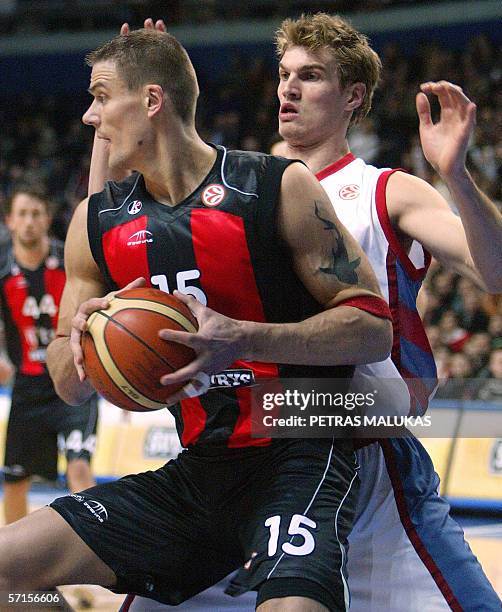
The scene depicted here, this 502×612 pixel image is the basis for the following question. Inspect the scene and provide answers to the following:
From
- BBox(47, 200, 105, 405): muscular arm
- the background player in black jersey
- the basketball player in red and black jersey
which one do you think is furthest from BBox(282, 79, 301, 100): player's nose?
the background player in black jersey

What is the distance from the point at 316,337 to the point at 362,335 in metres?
0.14

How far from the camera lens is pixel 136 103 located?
125 inches

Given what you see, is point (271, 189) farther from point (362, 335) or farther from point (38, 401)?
point (38, 401)

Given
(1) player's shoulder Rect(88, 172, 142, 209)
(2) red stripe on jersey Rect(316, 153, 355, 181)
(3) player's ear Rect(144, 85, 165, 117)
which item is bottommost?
(1) player's shoulder Rect(88, 172, 142, 209)

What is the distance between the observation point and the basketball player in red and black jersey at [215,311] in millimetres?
2959

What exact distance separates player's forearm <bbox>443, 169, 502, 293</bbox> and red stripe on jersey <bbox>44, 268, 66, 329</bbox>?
4336 millimetres

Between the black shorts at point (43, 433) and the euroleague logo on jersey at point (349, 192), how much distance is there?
3.50m

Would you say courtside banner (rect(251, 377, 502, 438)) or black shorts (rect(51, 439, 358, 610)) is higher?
courtside banner (rect(251, 377, 502, 438))

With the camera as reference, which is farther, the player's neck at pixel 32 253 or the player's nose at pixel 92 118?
the player's neck at pixel 32 253

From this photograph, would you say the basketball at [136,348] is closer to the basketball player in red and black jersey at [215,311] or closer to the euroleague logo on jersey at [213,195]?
the basketball player in red and black jersey at [215,311]

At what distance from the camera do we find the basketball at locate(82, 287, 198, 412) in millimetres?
2848

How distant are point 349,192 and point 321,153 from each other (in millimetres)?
294

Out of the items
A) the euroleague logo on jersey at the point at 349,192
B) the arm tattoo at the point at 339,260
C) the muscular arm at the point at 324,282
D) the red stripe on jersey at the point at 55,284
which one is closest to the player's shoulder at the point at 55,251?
the red stripe on jersey at the point at 55,284

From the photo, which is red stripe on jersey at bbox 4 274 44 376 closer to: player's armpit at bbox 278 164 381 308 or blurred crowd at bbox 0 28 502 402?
blurred crowd at bbox 0 28 502 402
